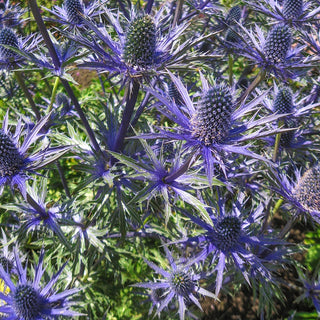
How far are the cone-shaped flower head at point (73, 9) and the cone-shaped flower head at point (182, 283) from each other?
1.60m

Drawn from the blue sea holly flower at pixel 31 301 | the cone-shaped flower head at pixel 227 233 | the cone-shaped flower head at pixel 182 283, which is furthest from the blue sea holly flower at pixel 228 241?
the blue sea holly flower at pixel 31 301

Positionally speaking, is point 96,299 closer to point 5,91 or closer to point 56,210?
point 56,210

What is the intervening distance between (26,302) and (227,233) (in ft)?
3.39

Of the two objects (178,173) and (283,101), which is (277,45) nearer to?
(283,101)

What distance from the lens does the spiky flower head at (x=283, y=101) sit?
6.31 ft

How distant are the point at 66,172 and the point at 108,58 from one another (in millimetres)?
2030

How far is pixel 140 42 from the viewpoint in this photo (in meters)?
1.30

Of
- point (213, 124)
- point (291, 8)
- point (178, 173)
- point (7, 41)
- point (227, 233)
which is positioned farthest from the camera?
point (291, 8)

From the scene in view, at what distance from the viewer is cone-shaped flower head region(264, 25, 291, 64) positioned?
1.65m

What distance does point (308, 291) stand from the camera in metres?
2.05

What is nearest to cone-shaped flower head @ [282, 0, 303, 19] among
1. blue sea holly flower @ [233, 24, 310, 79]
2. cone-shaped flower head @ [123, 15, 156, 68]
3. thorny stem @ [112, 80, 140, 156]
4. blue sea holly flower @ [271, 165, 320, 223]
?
blue sea holly flower @ [233, 24, 310, 79]

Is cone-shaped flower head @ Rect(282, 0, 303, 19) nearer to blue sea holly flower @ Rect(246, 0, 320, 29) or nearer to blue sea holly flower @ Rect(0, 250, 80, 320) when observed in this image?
blue sea holly flower @ Rect(246, 0, 320, 29)

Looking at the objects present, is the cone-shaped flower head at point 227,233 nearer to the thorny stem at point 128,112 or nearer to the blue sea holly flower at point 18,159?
the thorny stem at point 128,112

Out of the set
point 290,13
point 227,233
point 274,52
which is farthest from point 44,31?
point 290,13
